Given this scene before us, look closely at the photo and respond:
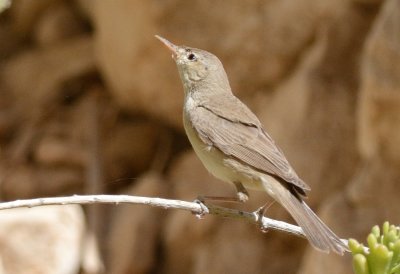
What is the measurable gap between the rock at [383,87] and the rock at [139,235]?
6.56 ft

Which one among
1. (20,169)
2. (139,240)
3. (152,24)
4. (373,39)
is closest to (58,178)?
(20,169)

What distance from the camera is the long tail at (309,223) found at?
3.26 metres

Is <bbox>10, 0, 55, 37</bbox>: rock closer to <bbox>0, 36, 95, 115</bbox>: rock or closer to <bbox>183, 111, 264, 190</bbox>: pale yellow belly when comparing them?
<bbox>0, 36, 95, 115</bbox>: rock

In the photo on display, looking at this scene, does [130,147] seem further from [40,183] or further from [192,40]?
[192,40]

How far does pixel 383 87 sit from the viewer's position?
17.6 ft

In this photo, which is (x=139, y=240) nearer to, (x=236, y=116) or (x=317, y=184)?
(x=317, y=184)

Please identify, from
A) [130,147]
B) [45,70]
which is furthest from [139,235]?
[45,70]

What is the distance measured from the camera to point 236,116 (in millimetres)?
4219

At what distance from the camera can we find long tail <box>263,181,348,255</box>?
3.26m

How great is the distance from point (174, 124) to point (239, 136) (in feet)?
10.4

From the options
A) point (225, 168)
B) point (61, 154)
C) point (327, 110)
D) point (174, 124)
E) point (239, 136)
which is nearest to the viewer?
point (225, 168)

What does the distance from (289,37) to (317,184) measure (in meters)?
1.12

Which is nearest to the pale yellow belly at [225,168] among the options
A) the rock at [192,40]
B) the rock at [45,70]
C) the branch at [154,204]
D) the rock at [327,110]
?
the branch at [154,204]

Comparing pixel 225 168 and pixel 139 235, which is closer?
pixel 225 168
